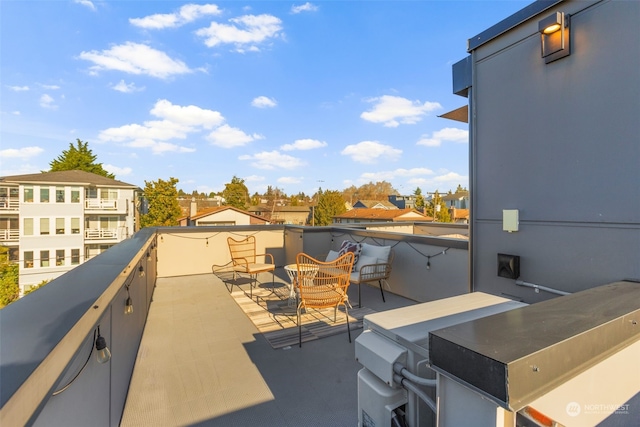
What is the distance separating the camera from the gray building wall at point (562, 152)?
1.57 metres

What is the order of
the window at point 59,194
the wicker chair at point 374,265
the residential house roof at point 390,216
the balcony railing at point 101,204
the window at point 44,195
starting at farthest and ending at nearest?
the residential house roof at point 390,216 → the balcony railing at point 101,204 → the window at point 59,194 → the window at point 44,195 → the wicker chair at point 374,265

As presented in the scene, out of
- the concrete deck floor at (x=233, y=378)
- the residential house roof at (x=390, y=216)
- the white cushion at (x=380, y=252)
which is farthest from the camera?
the residential house roof at (x=390, y=216)

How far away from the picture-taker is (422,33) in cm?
694

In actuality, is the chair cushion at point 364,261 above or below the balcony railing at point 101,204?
below

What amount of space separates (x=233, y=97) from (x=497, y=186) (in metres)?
12.1

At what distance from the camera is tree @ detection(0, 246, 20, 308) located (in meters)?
14.9

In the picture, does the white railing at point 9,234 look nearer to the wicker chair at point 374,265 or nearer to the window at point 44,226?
the window at point 44,226

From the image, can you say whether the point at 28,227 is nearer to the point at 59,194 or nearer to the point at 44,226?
the point at 44,226

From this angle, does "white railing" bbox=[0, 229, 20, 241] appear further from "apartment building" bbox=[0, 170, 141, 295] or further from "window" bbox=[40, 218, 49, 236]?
"window" bbox=[40, 218, 49, 236]

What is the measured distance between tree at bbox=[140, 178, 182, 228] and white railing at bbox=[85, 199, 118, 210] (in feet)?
6.68

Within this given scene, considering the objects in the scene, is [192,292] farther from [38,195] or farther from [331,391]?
[38,195]

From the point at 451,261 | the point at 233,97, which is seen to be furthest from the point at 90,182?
the point at 451,261

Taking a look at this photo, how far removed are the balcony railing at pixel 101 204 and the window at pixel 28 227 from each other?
2.73m

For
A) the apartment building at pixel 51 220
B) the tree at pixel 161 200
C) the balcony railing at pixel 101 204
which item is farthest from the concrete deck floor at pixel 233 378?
the tree at pixel 161 200
